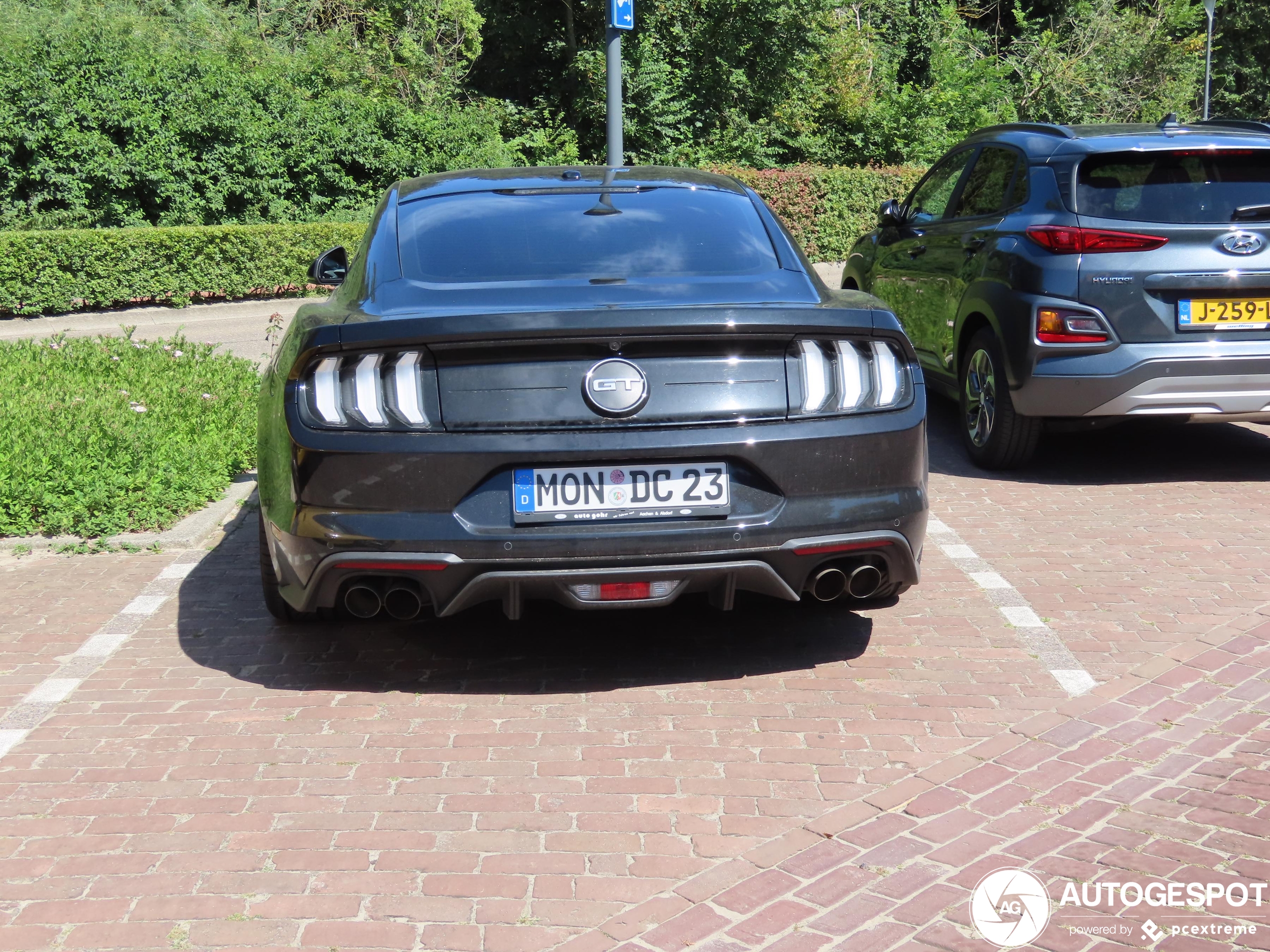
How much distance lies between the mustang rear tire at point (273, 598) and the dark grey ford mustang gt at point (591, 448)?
62 centimetres

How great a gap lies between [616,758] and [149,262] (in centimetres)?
1457

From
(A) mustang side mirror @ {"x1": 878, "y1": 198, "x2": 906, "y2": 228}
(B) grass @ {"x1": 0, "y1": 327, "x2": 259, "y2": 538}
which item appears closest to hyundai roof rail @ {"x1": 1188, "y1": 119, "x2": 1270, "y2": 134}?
(A) mustang side mirror @ {"x1": 878, "y1": 198, "x2": 906, "y2": 228}

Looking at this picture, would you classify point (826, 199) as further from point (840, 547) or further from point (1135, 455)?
point (840, 547)

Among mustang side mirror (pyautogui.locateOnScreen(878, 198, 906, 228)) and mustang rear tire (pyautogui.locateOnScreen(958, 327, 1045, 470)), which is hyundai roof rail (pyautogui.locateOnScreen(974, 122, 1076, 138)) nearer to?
mustang side mirror (pyautogui.locateOnScreen(878, 198, 906, 228))

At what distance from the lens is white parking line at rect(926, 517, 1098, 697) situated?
14.4ft

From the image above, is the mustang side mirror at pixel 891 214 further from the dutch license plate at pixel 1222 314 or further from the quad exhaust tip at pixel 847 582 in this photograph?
the quad exhaust tip at pixel 847 582

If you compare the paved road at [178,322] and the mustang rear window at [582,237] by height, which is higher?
the mustang rear window at [582,237]

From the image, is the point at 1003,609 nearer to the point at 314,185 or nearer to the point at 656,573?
the point at 656,573

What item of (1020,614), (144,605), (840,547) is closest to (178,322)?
(144,605)

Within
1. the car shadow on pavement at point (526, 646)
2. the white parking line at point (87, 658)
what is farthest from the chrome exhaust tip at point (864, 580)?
the white parking line at point (87, 658)

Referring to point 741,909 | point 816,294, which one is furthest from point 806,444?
point 741,909

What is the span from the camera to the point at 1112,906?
9.74 ft

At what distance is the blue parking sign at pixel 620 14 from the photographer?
11180mm

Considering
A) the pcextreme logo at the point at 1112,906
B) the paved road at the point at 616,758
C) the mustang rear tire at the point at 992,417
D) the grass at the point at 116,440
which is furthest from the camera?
the mustang rear tire at the point at 992,417
